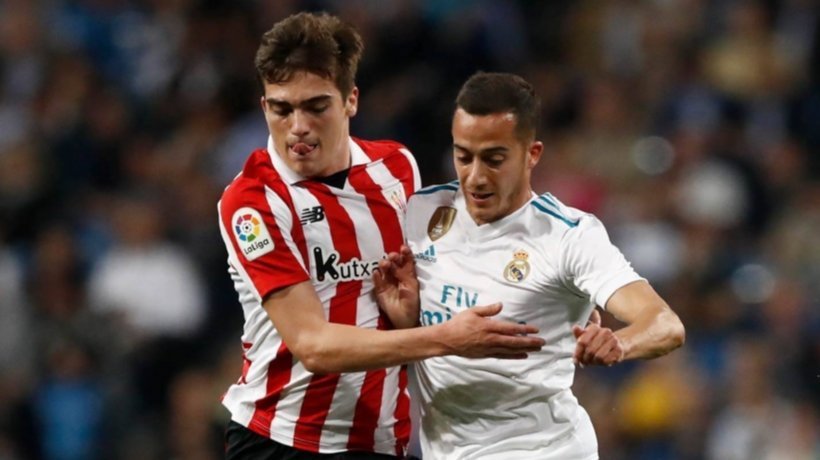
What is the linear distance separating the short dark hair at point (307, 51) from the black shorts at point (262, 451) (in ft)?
3.81

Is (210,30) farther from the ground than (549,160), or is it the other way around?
(210,30)

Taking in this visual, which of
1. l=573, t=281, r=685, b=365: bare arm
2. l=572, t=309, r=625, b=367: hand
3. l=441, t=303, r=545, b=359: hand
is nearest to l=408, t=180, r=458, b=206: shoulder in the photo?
l=441, t=303, r=545, b=359: hand

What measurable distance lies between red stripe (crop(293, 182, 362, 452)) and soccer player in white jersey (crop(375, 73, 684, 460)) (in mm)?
113

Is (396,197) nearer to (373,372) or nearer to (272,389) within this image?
(373,372)

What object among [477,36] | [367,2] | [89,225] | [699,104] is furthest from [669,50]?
[89,225]

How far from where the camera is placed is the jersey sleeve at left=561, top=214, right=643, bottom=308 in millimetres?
4562

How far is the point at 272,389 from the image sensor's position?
515 centimetres

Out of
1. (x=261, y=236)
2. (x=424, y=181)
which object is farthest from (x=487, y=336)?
(x=424, y=181)

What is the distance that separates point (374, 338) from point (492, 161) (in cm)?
67

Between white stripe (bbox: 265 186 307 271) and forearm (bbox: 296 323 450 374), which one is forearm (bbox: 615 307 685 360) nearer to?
forearm (bbox: 296 323 450 374)

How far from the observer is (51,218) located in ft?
33.7

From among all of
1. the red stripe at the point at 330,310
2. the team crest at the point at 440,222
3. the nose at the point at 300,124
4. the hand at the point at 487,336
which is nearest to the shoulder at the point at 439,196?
the team crest at the point at 440,222

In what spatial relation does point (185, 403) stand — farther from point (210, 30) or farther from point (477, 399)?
point (477, 399)

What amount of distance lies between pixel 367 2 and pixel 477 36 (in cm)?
99
